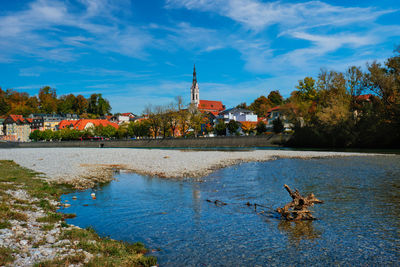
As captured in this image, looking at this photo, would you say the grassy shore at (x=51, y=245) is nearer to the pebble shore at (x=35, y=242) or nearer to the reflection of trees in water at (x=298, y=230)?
the pebble shore at (x=35, y=242)

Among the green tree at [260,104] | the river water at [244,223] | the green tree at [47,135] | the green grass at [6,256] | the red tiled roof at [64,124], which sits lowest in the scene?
the river water at [244,223]

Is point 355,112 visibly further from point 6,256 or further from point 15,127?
point 15,127

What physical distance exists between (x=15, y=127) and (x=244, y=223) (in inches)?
8259

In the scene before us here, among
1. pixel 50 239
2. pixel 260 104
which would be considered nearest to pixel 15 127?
pixel 260 104

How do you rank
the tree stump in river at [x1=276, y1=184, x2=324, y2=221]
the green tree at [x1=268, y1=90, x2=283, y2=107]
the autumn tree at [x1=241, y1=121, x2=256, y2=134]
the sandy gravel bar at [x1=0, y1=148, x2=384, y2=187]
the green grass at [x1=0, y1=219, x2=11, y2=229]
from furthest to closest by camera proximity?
the green tree at [x1=268, y1=90, x2=283, y2=107], the autumn tree at [x1=241, y1=121, x2=256, y2=134], the sandy gravel bar at [x1=0, y1=148, x2=384, y2=187], the tree stump in river at [x1=276, y1=184, x2=324, y2=221], the green grass at [x1=0, y1=219, x2=11, y2=229]

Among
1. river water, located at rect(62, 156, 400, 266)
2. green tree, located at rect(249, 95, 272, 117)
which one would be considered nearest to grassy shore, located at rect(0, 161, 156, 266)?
river water, located at rect(62, 156, 400, 266)

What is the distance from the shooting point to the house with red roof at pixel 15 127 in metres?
183

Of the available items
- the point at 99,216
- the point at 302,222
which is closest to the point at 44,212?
the point at 99,216

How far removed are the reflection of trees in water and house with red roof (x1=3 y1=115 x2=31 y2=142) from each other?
20543 centimetres

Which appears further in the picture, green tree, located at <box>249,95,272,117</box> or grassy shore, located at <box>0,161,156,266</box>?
green tree, located at <box>249,95,272,117</box>

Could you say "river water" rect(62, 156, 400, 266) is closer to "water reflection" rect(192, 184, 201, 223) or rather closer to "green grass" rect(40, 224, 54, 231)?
"water reflection" rect(192, 184, 201, 223)

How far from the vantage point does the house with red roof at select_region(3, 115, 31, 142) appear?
183125mm

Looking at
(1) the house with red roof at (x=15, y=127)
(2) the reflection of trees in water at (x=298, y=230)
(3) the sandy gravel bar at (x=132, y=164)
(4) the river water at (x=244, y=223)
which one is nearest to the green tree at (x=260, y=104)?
(3) the sandy gravel bar at (x=132, y=164)

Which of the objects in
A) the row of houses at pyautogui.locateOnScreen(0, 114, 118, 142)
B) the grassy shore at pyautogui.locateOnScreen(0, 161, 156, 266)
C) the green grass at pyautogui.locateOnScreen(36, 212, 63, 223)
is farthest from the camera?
the row of houses at pyautogui.locateOnScreen(0, 114, 118, 142)
